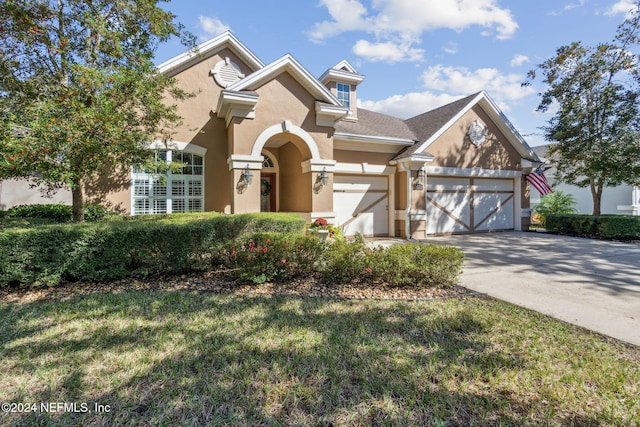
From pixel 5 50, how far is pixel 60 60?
40.0 inches

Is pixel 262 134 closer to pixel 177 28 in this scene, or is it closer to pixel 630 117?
pixel 177 28

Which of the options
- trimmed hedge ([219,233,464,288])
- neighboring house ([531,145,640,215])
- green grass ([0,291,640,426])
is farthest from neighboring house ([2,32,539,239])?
neighboring house ([531,145,640,215])

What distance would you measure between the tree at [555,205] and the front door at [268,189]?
1723cm

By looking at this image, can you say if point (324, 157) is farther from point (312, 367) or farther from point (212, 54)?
point (312, 367)

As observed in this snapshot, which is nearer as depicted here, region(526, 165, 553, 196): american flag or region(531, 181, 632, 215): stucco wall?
region(526, 165, 553, 196): american flag

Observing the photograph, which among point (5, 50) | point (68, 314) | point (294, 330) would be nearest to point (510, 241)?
point (294, 330)

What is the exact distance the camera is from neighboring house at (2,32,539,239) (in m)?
9.80

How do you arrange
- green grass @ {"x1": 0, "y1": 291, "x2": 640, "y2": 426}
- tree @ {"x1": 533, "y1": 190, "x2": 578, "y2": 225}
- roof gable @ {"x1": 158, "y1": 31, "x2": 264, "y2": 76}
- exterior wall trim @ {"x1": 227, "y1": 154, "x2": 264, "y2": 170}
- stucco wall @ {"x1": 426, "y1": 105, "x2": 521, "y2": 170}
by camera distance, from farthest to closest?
tree @ {"x1": 533, "y1": 190, "x2": 578, "y2": 225}, stucco wall @ {"x1": 426, "y1": 105, "x2": 521, "y2": 170}, roof gable @ {"x1": 158, "y1": 31, "x2": 264, "y2": 76}, exterior wall trim @ {"x1": 227, "y1": 154, "x2": 264, "y2": 170}, green grass @ {"x1": 0, "y1": 291, "x2": 640, "y2": 426}

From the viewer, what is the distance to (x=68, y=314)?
438 centimetres

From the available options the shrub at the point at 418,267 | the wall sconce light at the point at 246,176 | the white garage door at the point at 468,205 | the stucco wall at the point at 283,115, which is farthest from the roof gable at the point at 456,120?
the shrub at the point at 418,267

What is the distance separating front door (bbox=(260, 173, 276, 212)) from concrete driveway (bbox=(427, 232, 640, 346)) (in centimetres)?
794

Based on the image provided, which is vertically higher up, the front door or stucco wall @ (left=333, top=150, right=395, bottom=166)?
stucco wall @ (left=333, top=150, right=395, bottom=166)

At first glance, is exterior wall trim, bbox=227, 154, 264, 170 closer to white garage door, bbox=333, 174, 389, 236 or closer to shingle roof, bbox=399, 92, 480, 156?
white garage door, bbox=333, 174, 389, 236

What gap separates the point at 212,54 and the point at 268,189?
566cm
